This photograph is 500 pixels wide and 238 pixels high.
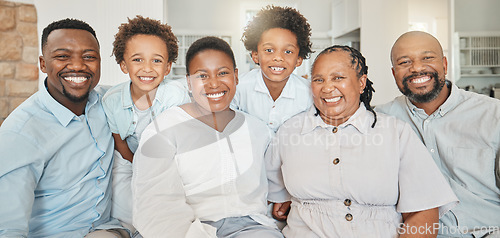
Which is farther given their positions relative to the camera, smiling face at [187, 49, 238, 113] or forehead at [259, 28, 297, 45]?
forehead at [259, 28, 297, 45]

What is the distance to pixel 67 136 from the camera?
1517 mm

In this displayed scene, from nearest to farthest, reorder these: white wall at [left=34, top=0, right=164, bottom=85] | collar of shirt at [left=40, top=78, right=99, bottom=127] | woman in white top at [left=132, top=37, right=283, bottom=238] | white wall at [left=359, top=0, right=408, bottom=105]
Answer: woman in white top at [left=132, top=37, right=283, bottom=238] → collar of shirt at [left=40, top=78, right=99, bottom=127] → white wall at [left=34, top=0, right=164, bottom=85] → white wall at [left=359, top=0, right=408, bottom=105]

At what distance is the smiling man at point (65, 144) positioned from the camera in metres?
1.40

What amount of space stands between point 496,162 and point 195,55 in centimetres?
140

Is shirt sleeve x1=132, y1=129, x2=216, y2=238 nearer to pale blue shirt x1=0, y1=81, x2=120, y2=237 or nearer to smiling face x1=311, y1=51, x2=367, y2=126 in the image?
pale blue shirt x1=0, y1=81, x2=120, y2=237

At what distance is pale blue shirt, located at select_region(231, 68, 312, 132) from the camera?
193 centimetres

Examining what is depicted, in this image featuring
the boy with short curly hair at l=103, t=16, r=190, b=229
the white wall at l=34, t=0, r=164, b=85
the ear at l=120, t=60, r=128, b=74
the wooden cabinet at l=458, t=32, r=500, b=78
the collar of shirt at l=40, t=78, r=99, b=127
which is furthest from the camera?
the wooden cabinet at l=458, t=32, r=500, b=78

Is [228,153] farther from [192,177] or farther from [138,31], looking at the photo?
[138,31]

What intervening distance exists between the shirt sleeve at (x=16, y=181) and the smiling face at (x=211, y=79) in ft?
2.17

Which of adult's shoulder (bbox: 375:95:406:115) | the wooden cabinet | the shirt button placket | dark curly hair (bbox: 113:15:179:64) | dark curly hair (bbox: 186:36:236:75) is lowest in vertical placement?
the shirt button placket

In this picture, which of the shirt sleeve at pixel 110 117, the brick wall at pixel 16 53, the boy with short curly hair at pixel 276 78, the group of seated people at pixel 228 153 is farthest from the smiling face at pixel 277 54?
the brick wall at pixel 16 53

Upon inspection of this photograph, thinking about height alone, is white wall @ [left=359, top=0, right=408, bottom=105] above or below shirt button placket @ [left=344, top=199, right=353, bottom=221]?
above

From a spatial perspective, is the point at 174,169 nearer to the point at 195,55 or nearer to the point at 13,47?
the point at 195,55

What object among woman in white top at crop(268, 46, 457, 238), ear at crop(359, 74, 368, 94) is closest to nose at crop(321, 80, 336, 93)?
woman in white top at crop(268, 46, 457, 238)
